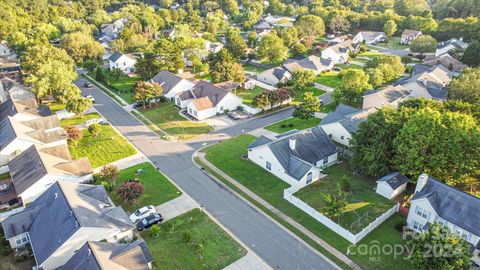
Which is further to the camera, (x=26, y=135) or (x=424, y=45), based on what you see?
(x=424, y=45)

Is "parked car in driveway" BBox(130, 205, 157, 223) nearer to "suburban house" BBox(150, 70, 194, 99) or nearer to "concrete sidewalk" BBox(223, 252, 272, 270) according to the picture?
"concrete sidewalk" BBox(223, 252, 272, 270)

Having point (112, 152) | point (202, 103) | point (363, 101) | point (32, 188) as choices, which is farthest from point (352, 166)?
point (32, 188)

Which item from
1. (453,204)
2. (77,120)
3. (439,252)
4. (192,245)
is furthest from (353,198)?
(77,120)

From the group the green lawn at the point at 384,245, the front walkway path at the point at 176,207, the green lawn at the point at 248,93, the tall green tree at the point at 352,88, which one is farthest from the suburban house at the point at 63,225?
the tall green tree at the point at 352,88

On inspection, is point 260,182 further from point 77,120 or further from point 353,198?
point 77,120

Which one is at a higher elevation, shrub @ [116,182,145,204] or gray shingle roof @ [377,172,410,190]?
shrub @ [116,182,145,204]

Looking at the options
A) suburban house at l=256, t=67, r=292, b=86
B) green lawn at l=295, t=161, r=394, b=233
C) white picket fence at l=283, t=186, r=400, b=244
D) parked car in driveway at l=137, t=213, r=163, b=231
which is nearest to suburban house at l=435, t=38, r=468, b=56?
suburban house at l=256, t=67, r=292, b=86

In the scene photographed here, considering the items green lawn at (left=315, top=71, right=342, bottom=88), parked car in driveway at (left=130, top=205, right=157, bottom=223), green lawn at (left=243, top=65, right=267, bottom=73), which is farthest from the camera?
green lawn at (left=243, top=65, right=267, bottom=73)

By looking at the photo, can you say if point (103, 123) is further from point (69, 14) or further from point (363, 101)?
point (69, 14)
